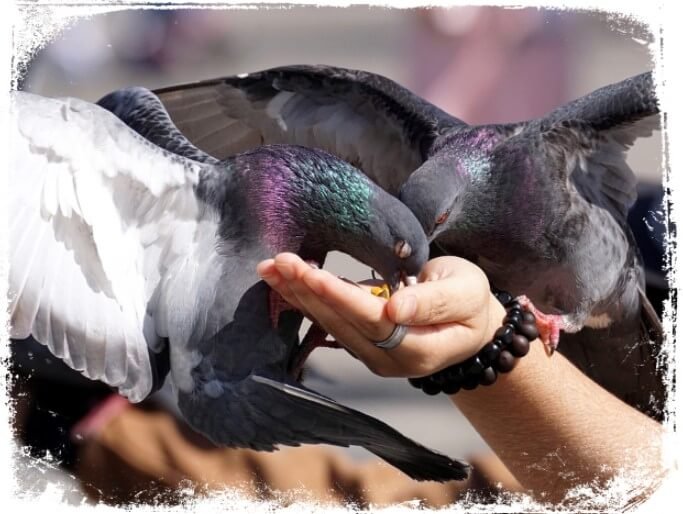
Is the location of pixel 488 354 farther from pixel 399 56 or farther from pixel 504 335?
pixel 399 56

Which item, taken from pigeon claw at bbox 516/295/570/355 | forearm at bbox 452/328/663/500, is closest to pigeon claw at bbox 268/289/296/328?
forearm at bbox 452/328/663/500

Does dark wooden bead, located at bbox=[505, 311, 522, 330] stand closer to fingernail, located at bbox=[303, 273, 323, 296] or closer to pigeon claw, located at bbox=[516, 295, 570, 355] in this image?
pigeon claw, located at bbox=[516, 295, 570, 355]

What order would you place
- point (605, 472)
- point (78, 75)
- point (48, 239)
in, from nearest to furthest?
point (48, 239) < point (605, 472) < point (78, 75)

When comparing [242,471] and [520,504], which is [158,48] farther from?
[520,504]

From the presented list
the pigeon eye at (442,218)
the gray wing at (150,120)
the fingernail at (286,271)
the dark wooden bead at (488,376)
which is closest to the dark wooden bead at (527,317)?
the dark wooden bead at (488,376)

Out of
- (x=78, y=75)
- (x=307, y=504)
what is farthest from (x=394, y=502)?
(x=78, y=75)

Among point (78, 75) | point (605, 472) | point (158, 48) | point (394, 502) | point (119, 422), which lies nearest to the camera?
point (605, 472)
